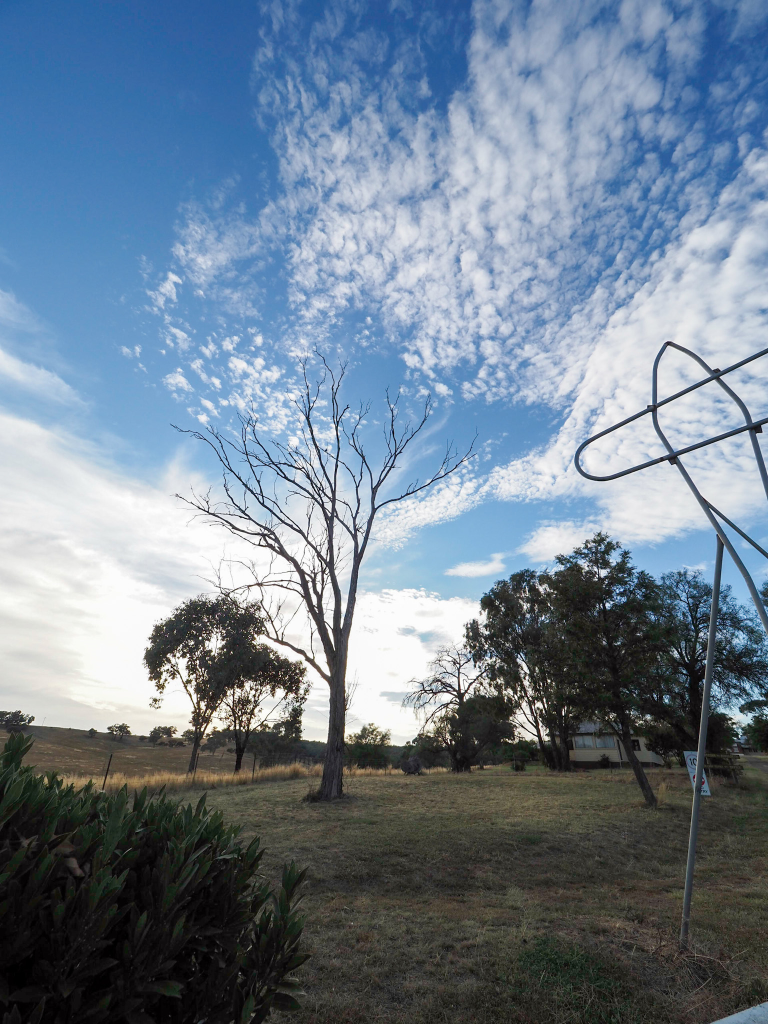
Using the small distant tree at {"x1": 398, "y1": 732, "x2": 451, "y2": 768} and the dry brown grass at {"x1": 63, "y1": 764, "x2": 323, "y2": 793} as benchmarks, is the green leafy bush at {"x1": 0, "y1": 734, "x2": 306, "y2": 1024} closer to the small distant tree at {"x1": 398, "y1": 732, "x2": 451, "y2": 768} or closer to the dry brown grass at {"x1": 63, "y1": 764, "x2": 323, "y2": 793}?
the dry brown grass at {"x1": 63, "y1": 764, "x2": 323, "y2": 793}

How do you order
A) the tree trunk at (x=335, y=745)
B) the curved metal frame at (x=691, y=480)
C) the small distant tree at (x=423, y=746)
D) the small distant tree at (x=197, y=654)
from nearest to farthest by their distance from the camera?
the curved metal frame at (x=691, y=480)
the tree trunk at (x=335, y=745)
the small distant tree at (x=197, y=654)
the small distant tree at (x=423, y=746)

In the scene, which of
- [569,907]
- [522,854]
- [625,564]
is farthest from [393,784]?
[569,907]

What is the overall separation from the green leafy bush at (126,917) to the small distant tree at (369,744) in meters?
37.4

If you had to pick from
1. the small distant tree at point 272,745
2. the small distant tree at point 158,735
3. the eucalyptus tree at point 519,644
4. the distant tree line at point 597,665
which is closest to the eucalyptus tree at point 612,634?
the distant tree line at point 597,665

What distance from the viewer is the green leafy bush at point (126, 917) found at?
159 centimetres

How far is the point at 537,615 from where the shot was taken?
3272 centimetres

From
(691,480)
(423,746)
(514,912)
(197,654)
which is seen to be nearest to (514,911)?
(514,912)

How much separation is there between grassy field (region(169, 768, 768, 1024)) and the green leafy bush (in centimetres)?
232

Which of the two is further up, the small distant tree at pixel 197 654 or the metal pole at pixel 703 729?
the small distant tree at pixel 197 654

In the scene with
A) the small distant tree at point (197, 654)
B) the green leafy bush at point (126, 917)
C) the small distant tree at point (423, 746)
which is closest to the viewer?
the green leafy bush at point (126, 917)

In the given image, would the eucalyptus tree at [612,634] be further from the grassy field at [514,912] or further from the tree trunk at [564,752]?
the tree trunk at [564,752]

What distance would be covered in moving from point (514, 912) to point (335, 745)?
28.2 feet

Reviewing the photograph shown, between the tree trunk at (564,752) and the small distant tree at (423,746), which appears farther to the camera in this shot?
the small distant tree at (423,746)

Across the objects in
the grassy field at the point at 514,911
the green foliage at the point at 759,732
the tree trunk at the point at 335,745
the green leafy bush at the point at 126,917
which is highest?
the green foliage at the point at 759,732
